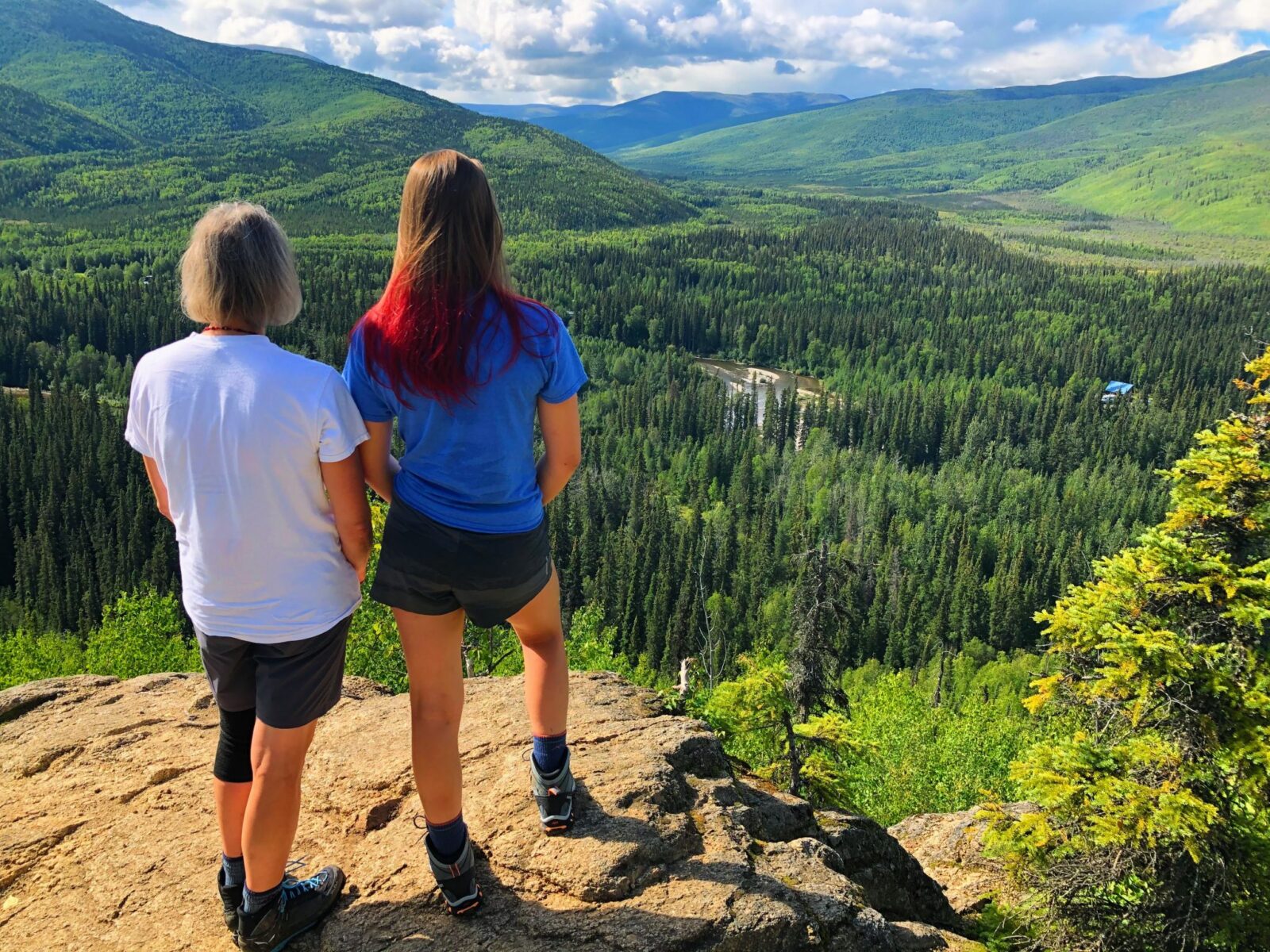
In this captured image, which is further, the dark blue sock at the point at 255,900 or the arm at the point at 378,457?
the dark blue sock at the point at 255,900

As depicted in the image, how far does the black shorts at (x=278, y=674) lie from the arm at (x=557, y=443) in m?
1.33

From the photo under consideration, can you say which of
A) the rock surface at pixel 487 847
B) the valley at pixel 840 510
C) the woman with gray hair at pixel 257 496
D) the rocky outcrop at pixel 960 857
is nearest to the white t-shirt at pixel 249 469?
the woman with gray hair at pixel 257 496

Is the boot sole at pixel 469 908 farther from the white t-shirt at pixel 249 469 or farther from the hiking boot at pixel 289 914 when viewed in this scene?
the white t-shirt at pixel 249 469

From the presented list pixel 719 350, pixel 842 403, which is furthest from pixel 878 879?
pixel 719 350

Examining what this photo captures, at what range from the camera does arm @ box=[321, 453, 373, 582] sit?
14.4 ft

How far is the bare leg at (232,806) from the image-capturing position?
16.2 feet

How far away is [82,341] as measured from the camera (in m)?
116

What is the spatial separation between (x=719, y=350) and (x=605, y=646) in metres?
143

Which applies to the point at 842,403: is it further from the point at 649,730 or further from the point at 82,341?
the point at 649,730

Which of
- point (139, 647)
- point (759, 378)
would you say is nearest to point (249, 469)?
point (139, 647)

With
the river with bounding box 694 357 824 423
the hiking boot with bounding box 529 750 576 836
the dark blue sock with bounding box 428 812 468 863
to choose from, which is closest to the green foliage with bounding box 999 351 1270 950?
the hiking boot with bounding box 529 750 576 836

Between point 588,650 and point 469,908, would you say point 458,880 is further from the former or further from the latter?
point 588,650

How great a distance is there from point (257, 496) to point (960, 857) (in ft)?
44.5

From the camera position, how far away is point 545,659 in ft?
18.1
